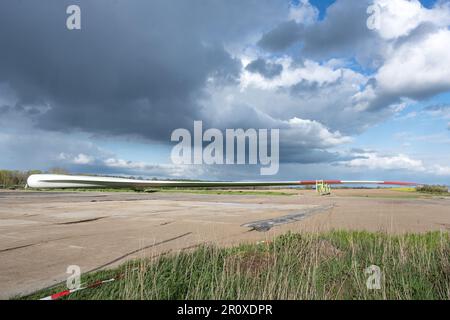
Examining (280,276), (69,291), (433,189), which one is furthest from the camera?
(433,189)

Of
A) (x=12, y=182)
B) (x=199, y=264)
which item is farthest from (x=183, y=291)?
(x=12, y=182)

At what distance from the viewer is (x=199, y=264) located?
5695mm

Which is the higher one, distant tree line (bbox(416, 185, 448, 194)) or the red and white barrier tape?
the red and white barrier tape

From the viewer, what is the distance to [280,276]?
14.5 feet

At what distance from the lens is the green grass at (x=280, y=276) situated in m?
4.29

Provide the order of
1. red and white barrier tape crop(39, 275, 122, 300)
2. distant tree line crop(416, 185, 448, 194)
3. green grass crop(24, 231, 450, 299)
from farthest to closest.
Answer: distant tree line crop(416, 185, 448, 194) → green grass crop(24, 231, 450, 299) → red and white barrier tape crop(39, 275, 122, 300)

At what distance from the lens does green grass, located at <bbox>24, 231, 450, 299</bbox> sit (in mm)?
4293

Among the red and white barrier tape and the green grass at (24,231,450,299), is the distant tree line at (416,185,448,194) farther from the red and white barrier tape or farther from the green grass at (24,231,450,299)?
the red and white barrier tape

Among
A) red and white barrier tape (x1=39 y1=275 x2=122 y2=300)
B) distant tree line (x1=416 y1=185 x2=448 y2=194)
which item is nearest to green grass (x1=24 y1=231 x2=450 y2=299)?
red and white barrier tape (x1=39 y1=275 x2=122 y2=300)

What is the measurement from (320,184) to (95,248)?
3890 cm

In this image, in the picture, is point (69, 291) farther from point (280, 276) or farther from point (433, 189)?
point (433, 189)

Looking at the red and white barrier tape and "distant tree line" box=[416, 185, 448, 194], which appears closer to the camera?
the red and white barrier tape

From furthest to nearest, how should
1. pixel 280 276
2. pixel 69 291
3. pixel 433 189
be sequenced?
pixel 433 189, pixel 280 276, pixel 69 291

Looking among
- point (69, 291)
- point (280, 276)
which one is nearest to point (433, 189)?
point (280, 276)
